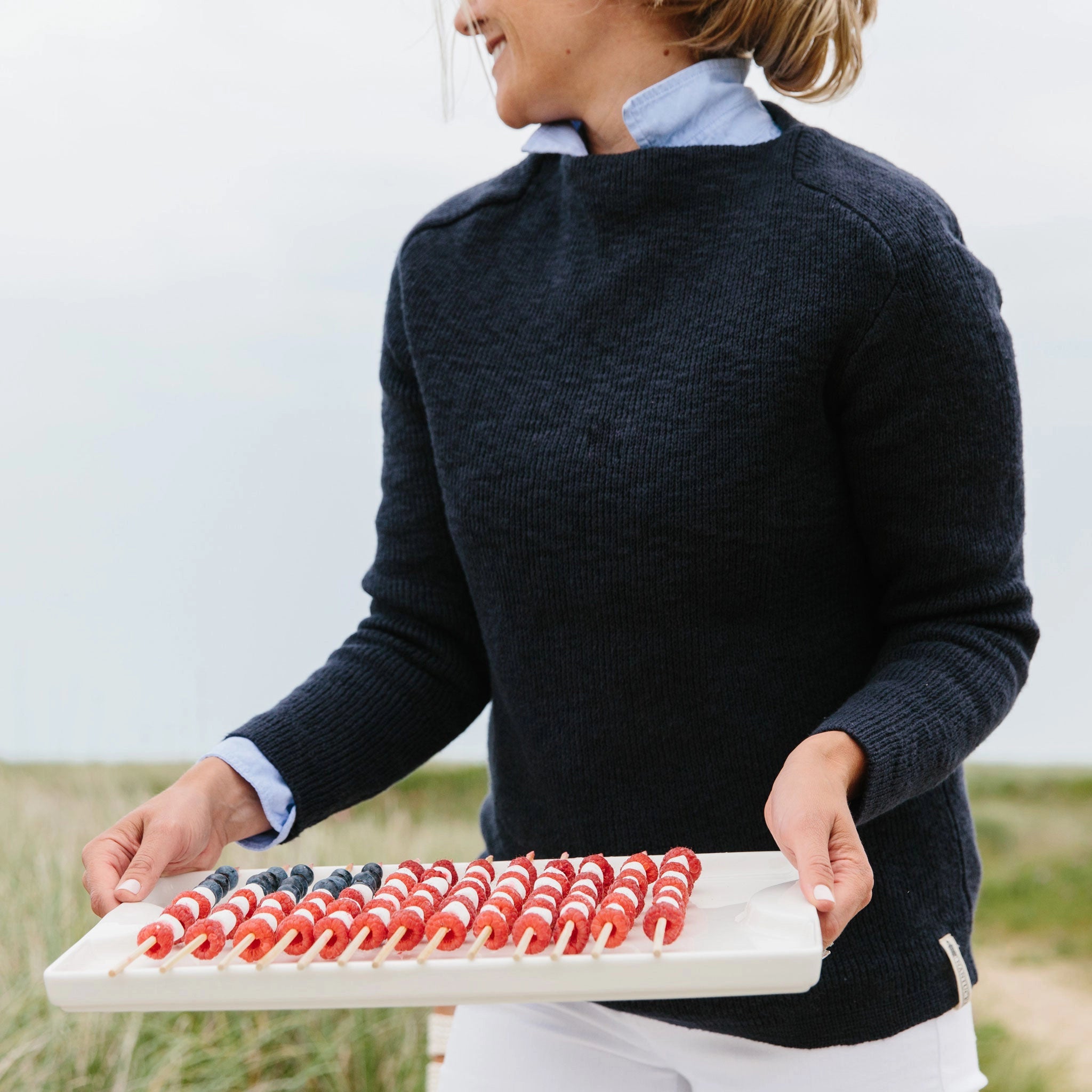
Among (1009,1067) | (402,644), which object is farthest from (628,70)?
(1009,1067)

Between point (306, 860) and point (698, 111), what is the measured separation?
2.20 m

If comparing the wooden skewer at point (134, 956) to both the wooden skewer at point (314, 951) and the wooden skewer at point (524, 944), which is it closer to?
the wooden skewer at point (314, 951)

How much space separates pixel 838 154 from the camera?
3.92 ft

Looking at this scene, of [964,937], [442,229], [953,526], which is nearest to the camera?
[953,526]

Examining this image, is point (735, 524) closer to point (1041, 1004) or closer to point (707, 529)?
point (707, 529)

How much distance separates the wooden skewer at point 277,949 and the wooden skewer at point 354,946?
4cm

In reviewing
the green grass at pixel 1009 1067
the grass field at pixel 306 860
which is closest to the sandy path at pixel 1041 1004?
the grass field at pixel 306 860

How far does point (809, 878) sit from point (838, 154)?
2.38ft

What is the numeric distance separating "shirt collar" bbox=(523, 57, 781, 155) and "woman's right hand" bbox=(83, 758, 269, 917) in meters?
0.79

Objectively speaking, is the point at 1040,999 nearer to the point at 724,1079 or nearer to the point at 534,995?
the point at 724,1079

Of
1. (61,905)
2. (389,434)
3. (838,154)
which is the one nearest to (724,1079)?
(389,434)

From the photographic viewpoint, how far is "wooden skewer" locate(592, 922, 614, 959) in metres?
0.82

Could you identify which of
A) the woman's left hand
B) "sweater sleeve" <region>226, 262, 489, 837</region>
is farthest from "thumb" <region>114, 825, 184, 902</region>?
the woman's left hand

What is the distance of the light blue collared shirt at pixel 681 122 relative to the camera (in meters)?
1.23
